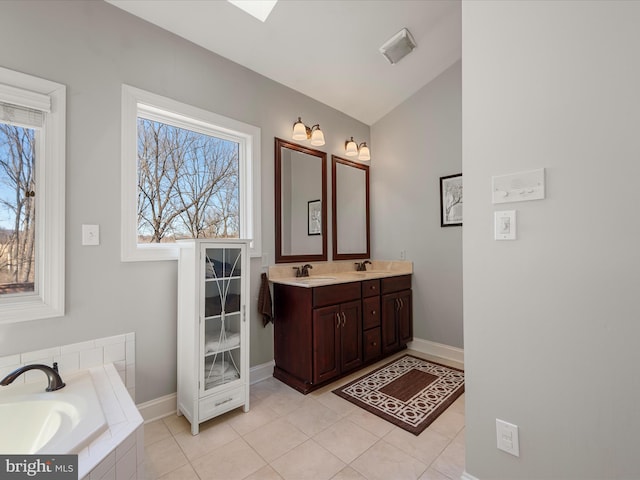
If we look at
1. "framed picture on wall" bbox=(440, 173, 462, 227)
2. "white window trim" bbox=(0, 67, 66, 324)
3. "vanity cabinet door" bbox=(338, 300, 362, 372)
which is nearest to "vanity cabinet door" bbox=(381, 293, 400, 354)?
"vanity cabinet door" bbox=(338, 300, 362, 372)

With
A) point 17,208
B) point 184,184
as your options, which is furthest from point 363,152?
point 17,208

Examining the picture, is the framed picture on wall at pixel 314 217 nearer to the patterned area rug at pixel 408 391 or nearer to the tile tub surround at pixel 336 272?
the tile tub surround at pixel 336 272

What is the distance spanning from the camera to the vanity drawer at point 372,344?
2.80 m

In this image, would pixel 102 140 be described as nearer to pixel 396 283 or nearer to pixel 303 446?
pixel 303 446

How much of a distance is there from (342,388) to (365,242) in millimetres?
1809

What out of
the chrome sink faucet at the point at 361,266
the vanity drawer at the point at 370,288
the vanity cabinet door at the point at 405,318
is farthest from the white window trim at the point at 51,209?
the vanity cabinet door at the point at 405,318

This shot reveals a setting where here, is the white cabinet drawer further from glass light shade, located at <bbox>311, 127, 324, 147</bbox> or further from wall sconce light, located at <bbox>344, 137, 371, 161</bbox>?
wall sconce light, located at <bbox>344, 137, 371, 161</bbox>

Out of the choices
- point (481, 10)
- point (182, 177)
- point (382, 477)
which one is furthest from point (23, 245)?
point (481, 10)

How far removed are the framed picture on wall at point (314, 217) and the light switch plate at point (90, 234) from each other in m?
1.81

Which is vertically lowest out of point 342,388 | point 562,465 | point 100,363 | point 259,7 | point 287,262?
point 342,388

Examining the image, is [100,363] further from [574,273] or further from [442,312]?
[442,312]

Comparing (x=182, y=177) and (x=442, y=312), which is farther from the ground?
(x=182, y=177)

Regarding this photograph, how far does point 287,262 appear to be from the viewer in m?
2.90

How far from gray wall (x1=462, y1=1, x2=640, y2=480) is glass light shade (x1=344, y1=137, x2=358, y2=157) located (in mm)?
1984
